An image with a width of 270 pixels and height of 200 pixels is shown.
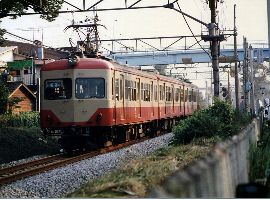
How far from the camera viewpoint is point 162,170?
8938 mm

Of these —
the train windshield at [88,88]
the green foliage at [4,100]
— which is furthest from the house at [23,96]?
the train windshield at [88,88]

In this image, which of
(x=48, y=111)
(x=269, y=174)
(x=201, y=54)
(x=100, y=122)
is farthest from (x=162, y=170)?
(x=201, y=54)

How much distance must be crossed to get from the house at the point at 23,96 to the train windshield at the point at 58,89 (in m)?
17.8

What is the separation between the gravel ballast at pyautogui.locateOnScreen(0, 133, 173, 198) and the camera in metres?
9.17

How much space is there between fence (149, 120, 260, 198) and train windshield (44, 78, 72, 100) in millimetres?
8505

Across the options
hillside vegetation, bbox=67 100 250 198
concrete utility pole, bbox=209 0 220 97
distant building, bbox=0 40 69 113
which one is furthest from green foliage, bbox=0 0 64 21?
hillside vegetation, bbox=67 100 250 198

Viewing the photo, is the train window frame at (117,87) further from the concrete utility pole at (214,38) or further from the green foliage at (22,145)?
the concrete utility pole at (214,38)

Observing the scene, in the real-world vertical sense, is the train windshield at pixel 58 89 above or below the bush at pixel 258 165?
above

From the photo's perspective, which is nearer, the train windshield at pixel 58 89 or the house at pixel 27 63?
the train windshield at pixel 58 89

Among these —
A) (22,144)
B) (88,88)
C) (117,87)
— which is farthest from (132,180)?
(22,144)

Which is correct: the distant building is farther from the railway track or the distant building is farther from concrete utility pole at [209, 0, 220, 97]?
concrete utility pole at [209, 0, 220, 97]

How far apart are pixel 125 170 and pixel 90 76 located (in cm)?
644

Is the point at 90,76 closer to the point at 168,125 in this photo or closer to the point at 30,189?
the point at 30,189

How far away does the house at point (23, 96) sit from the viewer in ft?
110
